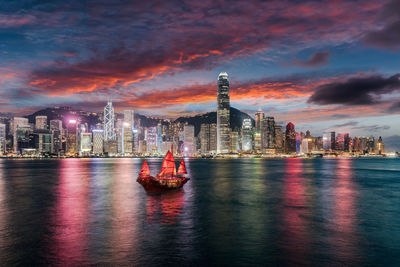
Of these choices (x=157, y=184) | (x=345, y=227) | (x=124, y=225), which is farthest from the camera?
(x=157, y=184)

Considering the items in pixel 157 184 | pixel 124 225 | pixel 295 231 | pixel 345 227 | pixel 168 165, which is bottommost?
pixel 345 227

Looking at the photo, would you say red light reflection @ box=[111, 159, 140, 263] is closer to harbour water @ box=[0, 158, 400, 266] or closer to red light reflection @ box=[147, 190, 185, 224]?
harbour water @ box=[0, 158, 400, 266]

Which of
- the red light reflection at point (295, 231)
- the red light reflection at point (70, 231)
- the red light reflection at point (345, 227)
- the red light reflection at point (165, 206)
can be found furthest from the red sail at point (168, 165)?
the red light reflection at point (345, 227)

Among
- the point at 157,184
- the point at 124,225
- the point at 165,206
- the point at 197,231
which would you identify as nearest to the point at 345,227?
the point at 197,231

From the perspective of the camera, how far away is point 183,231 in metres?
34.4

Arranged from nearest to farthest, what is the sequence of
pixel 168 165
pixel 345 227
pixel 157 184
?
1. pixel 345 227
2. pixel 157 184
3. pixel 168 165

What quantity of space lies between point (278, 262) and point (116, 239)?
50.9 feet

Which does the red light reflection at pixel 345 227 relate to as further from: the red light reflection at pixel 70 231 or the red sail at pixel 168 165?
the red sail at pixel 168 165

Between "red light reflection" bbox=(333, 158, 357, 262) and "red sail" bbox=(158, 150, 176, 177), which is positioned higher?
"red sail" bbox=(158, 150, 176, 177)

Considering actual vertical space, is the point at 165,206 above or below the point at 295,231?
above

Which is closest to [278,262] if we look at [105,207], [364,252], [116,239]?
[364,252]

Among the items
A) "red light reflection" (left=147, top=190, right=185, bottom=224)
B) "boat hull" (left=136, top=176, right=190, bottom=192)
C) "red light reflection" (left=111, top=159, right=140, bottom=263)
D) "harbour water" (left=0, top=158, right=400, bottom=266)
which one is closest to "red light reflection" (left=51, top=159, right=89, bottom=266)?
"harbour water" (left=0, top=158, right=400, bottom=266)

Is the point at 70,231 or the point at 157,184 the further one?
the point at 157,184

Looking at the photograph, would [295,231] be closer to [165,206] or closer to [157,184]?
[165,206]
